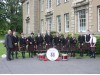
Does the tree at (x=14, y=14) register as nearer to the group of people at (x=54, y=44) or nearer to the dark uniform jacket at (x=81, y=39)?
the group of people at (x=54, y=44)

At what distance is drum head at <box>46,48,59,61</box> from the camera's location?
19062 millimetres

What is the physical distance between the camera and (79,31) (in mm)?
29469

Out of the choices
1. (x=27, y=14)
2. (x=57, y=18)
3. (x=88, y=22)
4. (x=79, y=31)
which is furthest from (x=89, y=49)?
(x=27, y=14)

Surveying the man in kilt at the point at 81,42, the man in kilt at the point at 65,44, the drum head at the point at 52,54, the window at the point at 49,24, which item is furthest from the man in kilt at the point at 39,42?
the window at the point at 49,24

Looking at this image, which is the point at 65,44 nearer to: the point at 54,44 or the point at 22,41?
the point at 54,44

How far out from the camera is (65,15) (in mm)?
34094

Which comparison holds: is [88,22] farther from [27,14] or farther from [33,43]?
[27,14]

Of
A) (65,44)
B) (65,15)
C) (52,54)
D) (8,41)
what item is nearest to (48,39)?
(65,44)

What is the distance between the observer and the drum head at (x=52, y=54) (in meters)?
19.1

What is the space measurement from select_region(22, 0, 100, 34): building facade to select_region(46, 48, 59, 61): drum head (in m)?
7.06

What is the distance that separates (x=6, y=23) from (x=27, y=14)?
22491mm

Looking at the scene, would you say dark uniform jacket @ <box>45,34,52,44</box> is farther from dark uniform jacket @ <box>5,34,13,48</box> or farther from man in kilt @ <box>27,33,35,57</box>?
dark uniform jacket @ <box>5,34,13,48</box>

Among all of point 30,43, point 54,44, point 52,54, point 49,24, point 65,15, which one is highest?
point 65,15

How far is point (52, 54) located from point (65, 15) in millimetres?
15385
